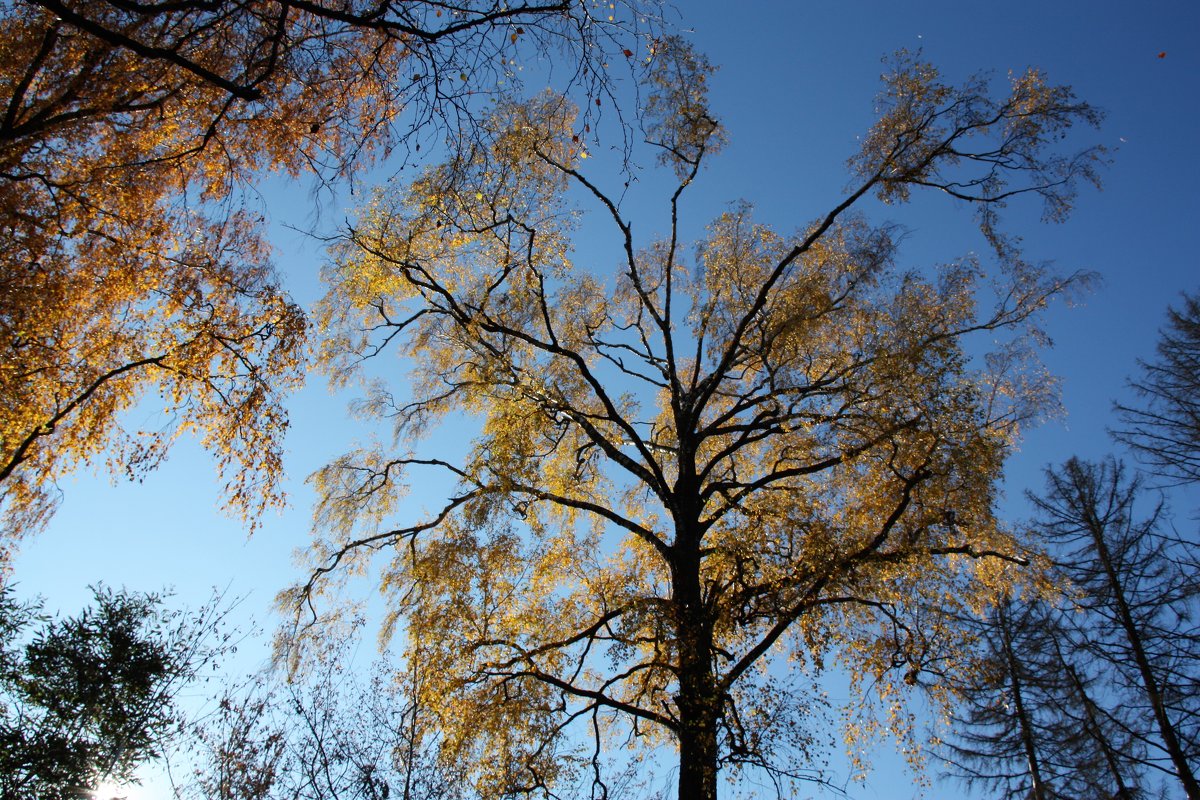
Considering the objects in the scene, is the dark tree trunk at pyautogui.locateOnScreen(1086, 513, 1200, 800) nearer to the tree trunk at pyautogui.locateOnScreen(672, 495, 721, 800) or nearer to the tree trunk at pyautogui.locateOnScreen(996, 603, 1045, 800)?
the tree trunk at pyautogui.locateOnScreen(996, 603, 1045, 800)

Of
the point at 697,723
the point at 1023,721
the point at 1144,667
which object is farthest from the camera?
the point at 1023,721

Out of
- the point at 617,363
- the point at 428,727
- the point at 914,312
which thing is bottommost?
the point at 428,727

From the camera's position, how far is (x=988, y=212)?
1062 cm

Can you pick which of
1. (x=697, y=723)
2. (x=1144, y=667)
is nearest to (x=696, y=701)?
(x=697, y=723)

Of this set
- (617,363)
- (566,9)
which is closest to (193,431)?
(566,9)

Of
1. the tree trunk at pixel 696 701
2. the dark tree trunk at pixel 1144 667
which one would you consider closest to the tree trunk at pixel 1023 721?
the dark tree trunk at pixel 1144 667

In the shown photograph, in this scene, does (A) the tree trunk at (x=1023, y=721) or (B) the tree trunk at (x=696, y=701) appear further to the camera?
(A) the tree trunk at (x=1023, y=721)

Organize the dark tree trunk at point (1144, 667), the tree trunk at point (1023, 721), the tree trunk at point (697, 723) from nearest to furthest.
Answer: the tree trunk at point (697, 723) < the dark tree trunk at point (1144, 667) < the tree trunk at point (1023, 721)

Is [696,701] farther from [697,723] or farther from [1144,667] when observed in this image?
[1144,667]

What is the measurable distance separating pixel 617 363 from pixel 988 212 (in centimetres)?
698

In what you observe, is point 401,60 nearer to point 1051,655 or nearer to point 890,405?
point 890,405

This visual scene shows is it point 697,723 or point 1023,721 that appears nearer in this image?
point 697,723

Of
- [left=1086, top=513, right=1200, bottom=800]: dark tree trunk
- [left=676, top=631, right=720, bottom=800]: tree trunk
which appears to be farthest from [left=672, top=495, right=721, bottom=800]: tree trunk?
[left=1086, top=513, right=1200, bottom=800]: dark tree trunk

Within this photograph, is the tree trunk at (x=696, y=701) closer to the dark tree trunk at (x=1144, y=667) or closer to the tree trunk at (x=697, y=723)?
the tree trunk at (x=697, y=723)
